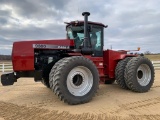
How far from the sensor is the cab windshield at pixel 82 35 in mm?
8195

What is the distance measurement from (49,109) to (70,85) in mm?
1008

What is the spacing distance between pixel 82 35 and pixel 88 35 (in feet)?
0.70

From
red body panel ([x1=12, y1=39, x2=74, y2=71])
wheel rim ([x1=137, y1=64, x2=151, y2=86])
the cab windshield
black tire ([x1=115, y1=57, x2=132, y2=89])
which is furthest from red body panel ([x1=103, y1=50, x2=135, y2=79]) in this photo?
red body panel ([x1=12, y1=39, x2=74, y2=71])

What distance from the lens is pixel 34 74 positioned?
6.94m

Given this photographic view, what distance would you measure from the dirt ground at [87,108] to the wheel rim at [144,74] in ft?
3.36

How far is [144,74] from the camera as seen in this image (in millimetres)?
9328

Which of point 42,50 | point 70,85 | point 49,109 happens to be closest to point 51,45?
point 42,50

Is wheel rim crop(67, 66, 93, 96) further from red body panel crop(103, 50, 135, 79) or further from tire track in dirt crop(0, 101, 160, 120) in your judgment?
red body panel crop(103, 50, 135, 79)

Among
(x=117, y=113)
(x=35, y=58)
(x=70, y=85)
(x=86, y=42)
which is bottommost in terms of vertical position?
(x=117, y=113)

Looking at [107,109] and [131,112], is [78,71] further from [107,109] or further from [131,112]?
[131,112]

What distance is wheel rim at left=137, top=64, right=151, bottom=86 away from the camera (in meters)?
9.09

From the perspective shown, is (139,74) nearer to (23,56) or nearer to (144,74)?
(144,74)

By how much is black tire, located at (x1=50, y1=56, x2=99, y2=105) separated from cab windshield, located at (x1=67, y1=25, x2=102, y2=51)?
4.01 ft

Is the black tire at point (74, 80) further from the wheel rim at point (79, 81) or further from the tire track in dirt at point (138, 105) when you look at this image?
the tire track in dirt at point (138, 105)
